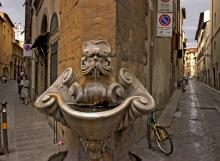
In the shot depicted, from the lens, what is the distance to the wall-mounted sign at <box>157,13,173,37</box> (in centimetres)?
589

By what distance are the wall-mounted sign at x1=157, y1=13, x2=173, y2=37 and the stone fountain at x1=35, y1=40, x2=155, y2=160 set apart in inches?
128

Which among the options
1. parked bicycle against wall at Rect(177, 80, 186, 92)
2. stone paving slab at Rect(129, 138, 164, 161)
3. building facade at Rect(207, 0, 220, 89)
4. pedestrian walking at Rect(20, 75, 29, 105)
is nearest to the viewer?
stone paving slab at Rect(129, 138, 164, 161)

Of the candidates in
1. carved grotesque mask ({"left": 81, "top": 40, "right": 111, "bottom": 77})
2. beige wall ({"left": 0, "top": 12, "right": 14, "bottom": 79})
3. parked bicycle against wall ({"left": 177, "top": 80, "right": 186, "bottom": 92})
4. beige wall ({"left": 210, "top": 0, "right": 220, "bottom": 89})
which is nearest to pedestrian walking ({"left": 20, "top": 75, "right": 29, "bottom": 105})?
carved grotesque mask ({"left": 81, "top": 40, "right": 111, "bottom": 77})

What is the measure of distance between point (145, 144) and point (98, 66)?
253 centimetres

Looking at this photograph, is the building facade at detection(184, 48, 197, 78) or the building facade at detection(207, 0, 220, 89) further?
the building facade at detection(184, 48, 197, 78)

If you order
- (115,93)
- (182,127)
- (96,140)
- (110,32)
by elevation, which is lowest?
(182,127)

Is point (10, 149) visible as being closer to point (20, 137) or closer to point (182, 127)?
point (20, 137)

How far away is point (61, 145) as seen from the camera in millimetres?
3830

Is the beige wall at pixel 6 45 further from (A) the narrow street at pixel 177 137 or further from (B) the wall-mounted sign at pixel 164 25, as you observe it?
(B) the wall-mounted sign at pixel 164 25

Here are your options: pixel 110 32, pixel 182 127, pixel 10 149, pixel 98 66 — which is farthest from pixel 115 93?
pixel 182 127

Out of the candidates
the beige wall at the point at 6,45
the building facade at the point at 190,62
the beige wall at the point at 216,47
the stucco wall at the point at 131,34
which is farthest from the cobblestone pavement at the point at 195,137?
the building facade at the point at 190,62

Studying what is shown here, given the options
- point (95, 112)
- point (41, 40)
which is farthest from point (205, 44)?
point (95, 112)

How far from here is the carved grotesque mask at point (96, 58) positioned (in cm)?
274

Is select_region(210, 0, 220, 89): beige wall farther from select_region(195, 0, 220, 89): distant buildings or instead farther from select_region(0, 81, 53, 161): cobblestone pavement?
select_region(0, 81, 53, 161): cobblestone pavement
